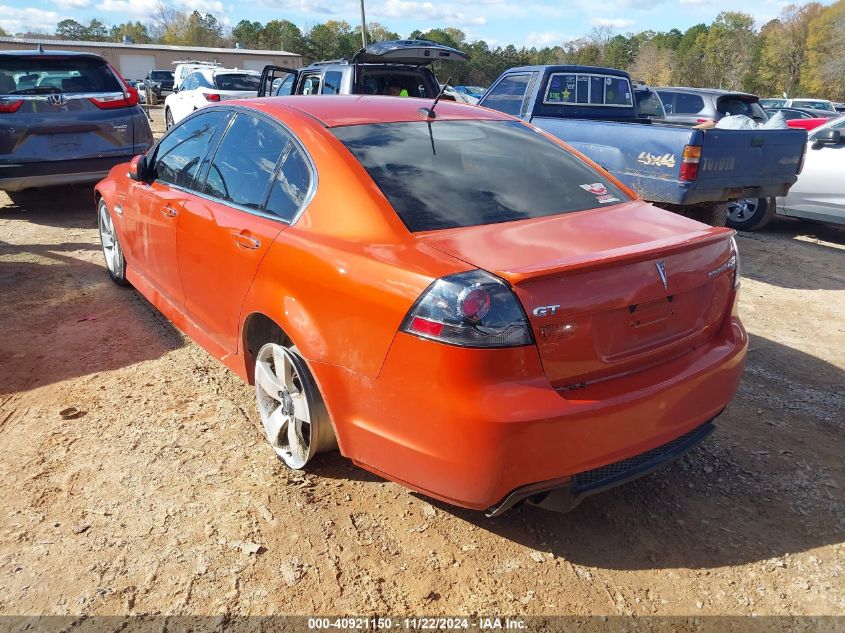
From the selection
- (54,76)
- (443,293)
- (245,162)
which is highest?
(54,76)

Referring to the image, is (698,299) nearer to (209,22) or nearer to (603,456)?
(603,456)

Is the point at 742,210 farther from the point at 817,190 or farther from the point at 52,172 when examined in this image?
the point at 52,172

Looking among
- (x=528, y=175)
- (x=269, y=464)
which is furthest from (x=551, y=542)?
(x=528, y=175)

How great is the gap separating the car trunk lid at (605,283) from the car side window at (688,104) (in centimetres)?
899

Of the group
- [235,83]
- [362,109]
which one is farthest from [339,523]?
[235,83]

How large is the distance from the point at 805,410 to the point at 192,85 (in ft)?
52.9

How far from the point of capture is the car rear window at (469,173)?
270 centimetres

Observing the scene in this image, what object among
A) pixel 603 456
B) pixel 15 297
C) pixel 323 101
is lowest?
pixel 15 297

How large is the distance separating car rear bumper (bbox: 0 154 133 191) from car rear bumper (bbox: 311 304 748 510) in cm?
634

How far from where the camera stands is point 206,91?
14.0 metres

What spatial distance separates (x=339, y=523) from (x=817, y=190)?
7708 mm

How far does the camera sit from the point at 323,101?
3.42 m

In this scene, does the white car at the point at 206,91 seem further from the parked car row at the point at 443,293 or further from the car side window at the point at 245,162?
the car side window at the point at 245,162

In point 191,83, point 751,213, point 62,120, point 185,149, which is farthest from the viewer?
point 191,83
